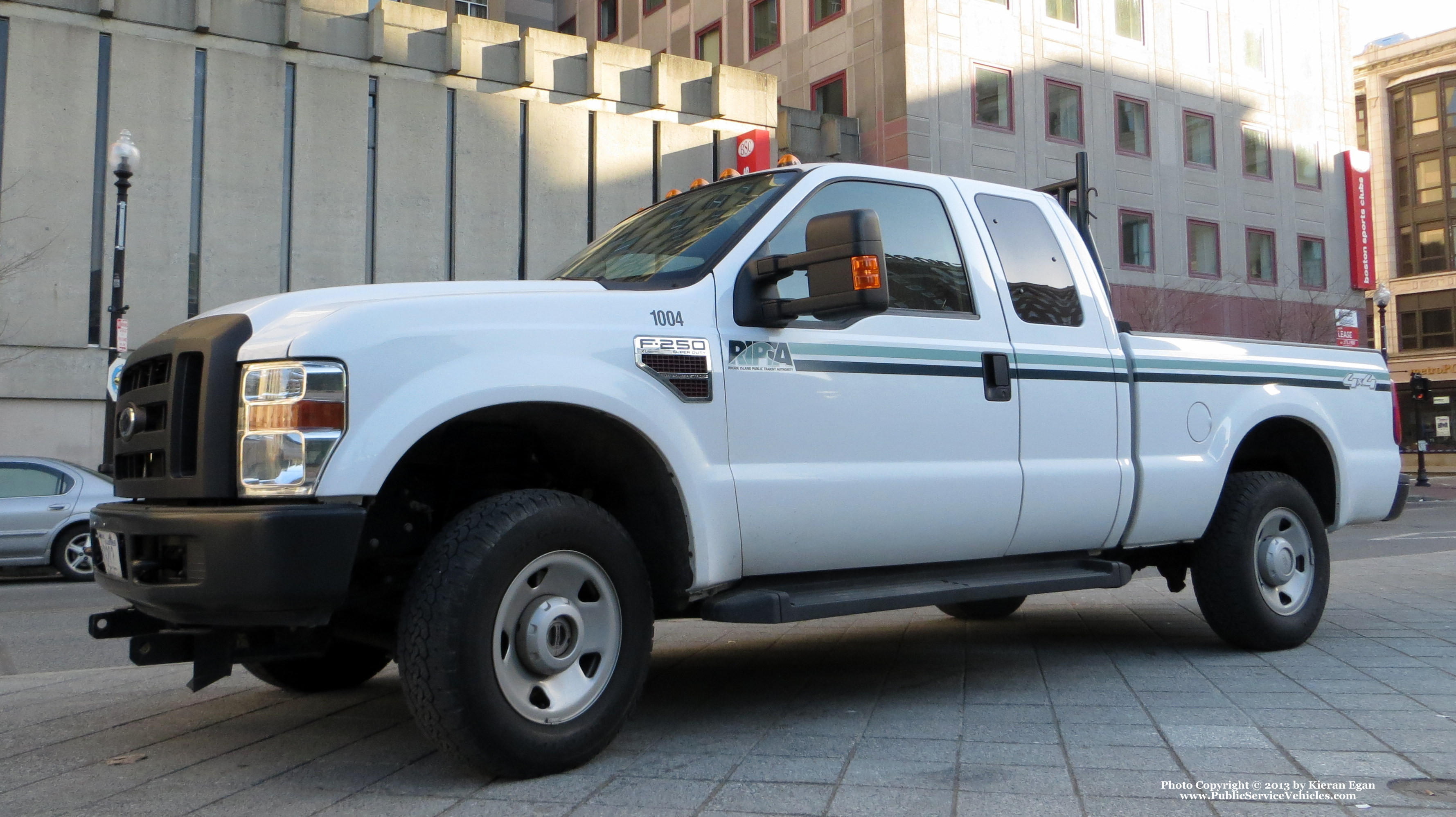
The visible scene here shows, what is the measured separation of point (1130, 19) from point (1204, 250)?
271 inches

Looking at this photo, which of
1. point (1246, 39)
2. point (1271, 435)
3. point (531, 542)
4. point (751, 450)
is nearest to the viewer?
point (531, 542)

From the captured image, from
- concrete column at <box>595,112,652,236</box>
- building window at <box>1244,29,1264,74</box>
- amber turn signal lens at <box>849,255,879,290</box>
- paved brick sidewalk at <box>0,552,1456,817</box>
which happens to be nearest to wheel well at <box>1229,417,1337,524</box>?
paved brick sidewalk at <box>0,552,1456,817</box>

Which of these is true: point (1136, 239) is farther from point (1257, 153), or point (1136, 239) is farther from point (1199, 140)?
point (1257, 153)

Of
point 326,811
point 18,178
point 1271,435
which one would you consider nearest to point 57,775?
point 326,811

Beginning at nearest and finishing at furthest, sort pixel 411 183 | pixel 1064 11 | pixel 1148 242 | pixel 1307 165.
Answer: pixel 411 183 → pixel 1064 11 → pixel 1148 242 → pixel 1307 165

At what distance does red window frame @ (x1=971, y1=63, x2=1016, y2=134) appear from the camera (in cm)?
3147

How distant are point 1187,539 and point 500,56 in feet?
73.0

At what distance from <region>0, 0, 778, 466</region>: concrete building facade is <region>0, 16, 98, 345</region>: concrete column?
0.03 m

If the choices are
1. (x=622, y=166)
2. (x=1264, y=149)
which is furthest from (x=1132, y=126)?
(x=622, y=166)

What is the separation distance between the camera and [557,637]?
3.98 m

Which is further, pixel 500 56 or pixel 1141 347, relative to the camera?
pixel 500 56

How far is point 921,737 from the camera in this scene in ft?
14.6

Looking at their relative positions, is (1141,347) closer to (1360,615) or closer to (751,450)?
(751,450)

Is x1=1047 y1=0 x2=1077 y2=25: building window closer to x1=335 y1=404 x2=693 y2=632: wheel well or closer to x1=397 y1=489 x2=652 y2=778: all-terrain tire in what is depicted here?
x1=335 y1=404 x2=693 y2=632: wheel well
